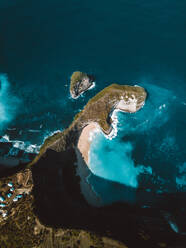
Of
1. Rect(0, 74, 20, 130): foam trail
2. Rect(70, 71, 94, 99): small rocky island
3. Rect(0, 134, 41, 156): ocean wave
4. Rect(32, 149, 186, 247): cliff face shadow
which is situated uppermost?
Rect(70, 71, 94, 99): small rocky island

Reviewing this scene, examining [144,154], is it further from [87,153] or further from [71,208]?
[71,208]

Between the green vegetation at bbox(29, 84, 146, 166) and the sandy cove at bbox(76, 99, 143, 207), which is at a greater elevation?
the green vegetation at bbox(29, 84, 146, 166)

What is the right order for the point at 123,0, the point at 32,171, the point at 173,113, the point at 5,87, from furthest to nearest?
1. the point at 123,0
2. the point at 5,87
3. the point at 173,113
4. the point at 32,171

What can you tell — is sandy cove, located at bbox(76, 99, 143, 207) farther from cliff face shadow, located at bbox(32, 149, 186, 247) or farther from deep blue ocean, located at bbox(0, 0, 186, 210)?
deep blue ocean, located at bbox(0, 0, 186, 210)

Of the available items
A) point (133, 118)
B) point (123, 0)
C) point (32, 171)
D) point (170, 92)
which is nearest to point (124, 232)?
point (32, 171)

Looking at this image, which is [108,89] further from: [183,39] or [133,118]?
[183,39]

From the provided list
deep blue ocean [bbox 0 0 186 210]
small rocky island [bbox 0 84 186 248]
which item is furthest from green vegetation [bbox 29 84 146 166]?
deep blue ocean [bbox 0 0 186 210]
